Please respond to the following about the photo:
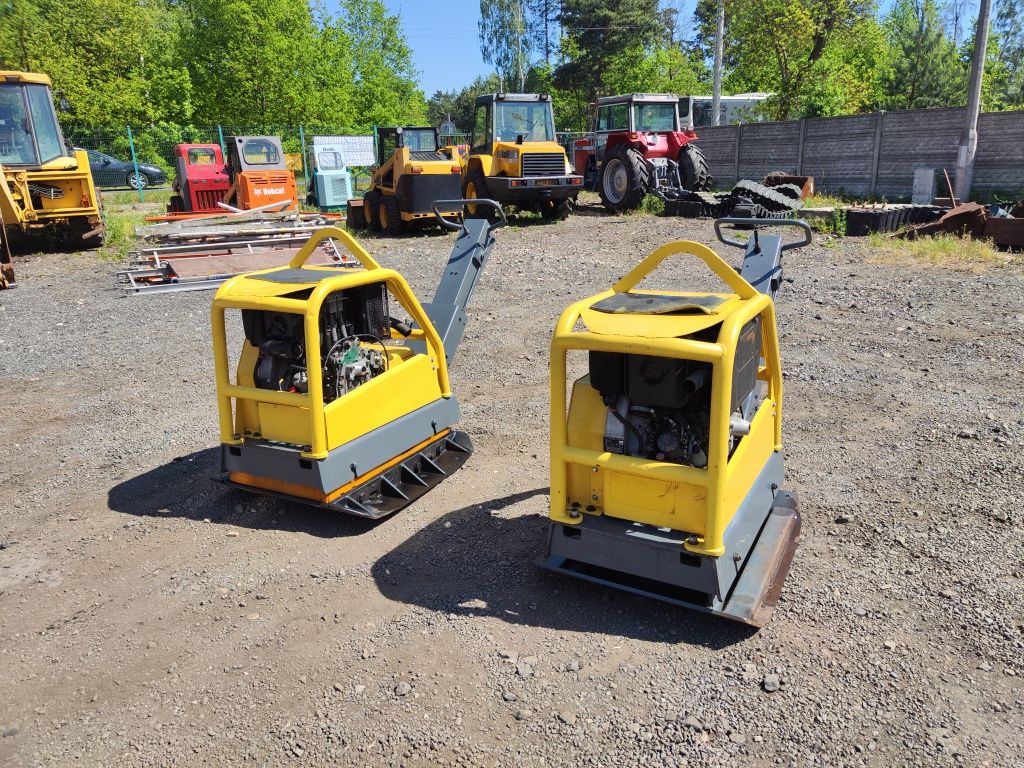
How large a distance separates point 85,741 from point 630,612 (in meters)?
2.05

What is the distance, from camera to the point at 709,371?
296cm

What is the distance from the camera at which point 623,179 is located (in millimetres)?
16500

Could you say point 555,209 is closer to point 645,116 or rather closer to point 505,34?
point 645,116

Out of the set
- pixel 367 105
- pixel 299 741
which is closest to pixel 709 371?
pixel 299 741

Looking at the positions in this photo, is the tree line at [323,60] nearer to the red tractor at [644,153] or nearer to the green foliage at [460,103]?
the red tractor at [644,153]

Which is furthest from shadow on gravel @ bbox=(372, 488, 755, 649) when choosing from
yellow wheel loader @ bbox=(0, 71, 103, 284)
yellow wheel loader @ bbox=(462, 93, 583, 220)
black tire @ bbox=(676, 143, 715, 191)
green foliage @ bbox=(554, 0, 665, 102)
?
green foliage @ bbox=(554, 0, 665, 102)

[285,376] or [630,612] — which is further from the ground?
[285,376]

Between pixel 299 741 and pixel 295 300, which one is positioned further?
pixel 295 300

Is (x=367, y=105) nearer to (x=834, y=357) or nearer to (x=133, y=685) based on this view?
(x=834, y=357)

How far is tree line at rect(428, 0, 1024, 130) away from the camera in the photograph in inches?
1001

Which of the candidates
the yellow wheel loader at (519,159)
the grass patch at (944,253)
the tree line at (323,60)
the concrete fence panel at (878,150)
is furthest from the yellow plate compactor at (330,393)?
the tree line at (323,60)

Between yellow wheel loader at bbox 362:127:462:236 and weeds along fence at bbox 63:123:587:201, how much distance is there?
899 cm

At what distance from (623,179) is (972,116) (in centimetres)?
676

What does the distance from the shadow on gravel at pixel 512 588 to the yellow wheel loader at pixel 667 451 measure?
12 centimetres
